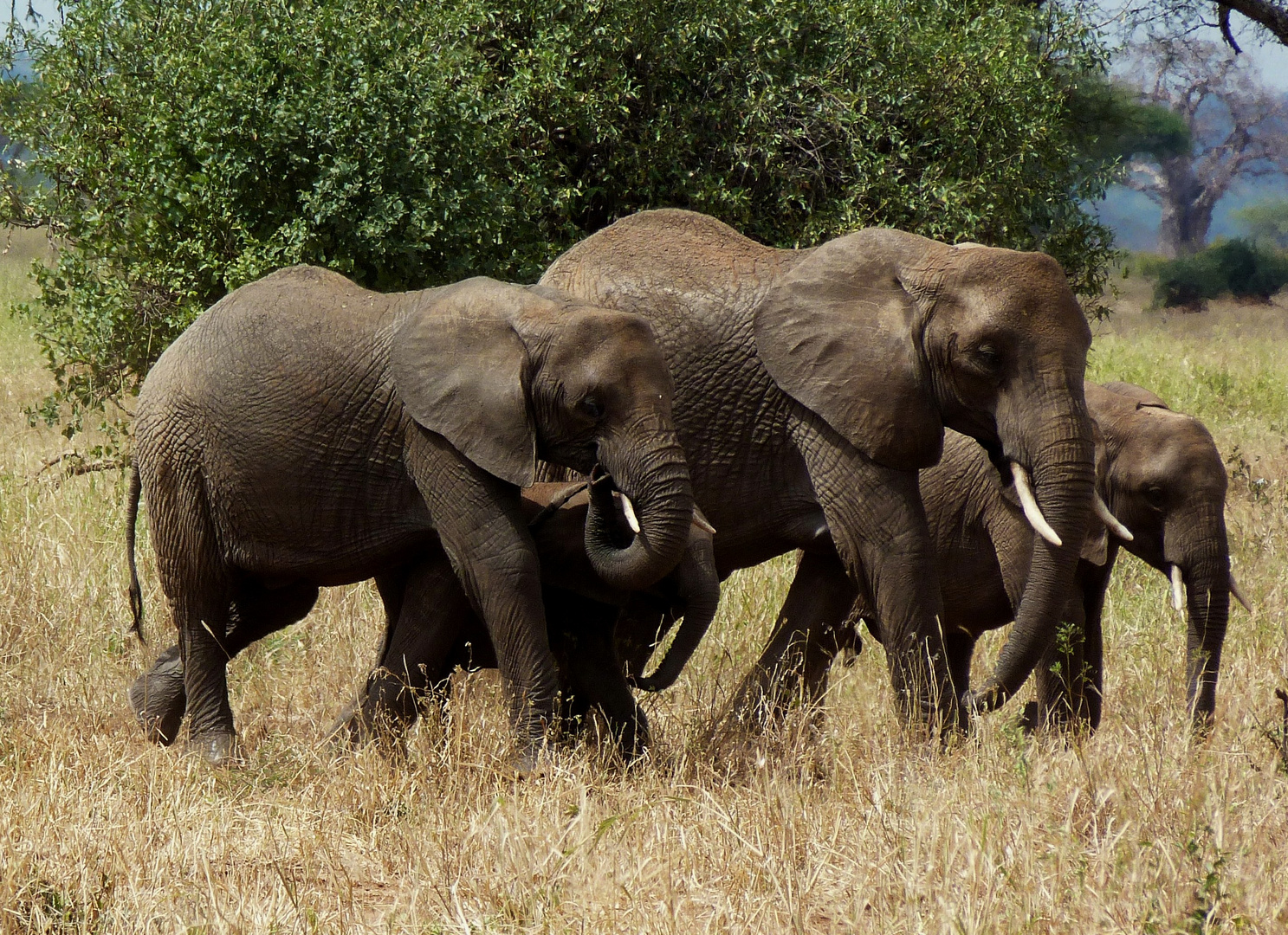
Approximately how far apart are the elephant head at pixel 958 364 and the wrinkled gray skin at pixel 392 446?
0.62 m

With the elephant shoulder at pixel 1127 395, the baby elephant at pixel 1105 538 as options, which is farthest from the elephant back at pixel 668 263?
the elephant shoulder at pixel 1127 395

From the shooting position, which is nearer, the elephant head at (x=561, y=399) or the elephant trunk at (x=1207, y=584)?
the elephant head at (x=561, y=399)

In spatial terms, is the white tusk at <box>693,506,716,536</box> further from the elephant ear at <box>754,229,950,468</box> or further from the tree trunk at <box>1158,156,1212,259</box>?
the tree trunk at <box>1158,156,1212,259</box>

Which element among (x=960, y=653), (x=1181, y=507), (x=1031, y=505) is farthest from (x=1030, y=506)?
(x=960, y=653)

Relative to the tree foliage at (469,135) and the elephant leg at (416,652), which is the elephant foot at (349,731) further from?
the tree foliage at (469,135)

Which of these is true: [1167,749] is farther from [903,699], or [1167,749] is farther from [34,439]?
[34,439]

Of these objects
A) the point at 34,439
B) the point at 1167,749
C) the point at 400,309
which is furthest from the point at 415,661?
the point at 34,439

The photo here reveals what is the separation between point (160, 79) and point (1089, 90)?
11236 millimetres

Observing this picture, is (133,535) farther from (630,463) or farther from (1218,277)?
(1218,277)

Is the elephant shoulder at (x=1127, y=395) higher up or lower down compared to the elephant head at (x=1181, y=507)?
higher up

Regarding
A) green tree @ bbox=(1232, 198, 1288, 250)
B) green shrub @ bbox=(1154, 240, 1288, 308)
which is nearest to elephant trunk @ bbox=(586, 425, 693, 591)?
green shrub @ bbox=(1154, 240, 1288, 308)

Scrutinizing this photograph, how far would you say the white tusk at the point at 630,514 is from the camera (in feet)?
16.4

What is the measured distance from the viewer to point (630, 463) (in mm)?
5031

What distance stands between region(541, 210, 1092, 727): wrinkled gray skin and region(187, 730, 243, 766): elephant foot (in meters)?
1.80
